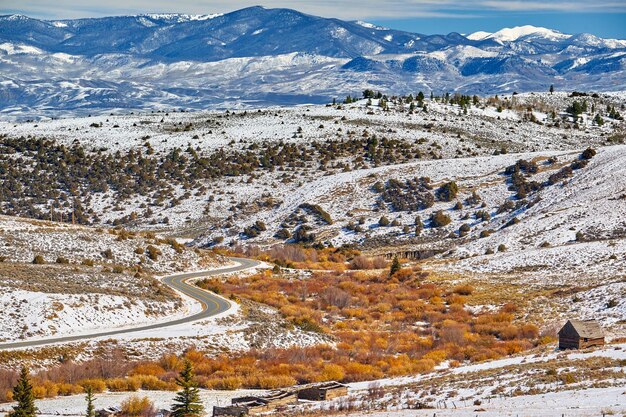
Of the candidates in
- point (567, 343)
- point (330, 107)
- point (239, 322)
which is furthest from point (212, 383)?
point (330, 107)

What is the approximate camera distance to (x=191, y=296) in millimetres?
56781

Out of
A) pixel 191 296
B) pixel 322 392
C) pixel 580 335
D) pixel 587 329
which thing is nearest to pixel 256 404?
pixel 322 392

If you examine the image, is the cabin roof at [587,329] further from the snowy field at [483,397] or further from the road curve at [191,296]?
the road curve at [191,296]

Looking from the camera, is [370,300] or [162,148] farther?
[162,148]

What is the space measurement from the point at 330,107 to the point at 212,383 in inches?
3912

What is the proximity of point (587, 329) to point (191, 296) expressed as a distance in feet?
79.2

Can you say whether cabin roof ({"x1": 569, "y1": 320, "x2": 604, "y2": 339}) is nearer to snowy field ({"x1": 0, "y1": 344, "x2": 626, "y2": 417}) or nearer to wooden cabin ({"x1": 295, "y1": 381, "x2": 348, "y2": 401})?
snowy field ({"x1": 0, "y1": 344, "x2": 626, "y2": 417})

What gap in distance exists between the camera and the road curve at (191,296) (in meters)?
44.1

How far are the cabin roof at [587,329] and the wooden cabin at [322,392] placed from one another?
33.4 feet

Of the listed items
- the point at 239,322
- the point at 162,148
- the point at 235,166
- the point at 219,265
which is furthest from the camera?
the point at 162,148

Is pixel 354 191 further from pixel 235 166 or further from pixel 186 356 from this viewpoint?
pixel 186 356

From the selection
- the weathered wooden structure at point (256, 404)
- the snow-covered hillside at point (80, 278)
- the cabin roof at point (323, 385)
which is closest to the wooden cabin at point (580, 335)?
the cabin roof at point (323, 385)

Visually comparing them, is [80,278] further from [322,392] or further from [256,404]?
[322,392]

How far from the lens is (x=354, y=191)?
3853 inches
